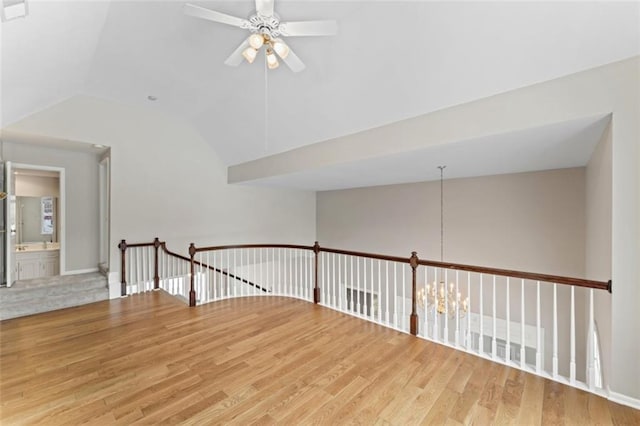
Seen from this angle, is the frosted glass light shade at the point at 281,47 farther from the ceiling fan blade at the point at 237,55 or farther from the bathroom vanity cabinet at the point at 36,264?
the bathroom vanity cabinet at the point at 36,264

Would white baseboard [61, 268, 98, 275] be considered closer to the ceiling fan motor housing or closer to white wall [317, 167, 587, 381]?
the ceiling fan motor housing

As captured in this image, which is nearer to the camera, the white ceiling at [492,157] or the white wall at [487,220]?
the white ceiling at [492,157]

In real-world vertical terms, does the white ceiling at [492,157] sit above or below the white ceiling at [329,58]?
below

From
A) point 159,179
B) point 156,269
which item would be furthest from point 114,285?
point 159,179

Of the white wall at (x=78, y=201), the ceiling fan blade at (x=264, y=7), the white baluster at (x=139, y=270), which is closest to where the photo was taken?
the ceiling fan blade at (x=264, y=7)

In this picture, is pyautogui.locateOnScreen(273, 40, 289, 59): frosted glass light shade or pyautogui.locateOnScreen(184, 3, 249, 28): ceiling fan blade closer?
pyautogui.locateOnScreen(184, 3, 249, 28): ceiling fan blade

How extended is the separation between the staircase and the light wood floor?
0.31 meters

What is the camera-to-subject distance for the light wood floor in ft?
6.60

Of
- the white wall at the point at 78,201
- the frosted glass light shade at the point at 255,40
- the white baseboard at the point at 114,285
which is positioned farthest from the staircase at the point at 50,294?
the frosted glass light shade at the point at 255,40

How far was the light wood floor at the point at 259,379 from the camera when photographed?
2.01 metres

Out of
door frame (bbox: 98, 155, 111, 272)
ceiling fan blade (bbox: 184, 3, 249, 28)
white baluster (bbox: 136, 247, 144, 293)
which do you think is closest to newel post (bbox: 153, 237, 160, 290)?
white baluster (bbox: 136, 247, 144, 293)

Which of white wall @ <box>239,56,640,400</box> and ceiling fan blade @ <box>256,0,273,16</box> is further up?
ceiling fan blade @ <box>256,0,273,16</box>

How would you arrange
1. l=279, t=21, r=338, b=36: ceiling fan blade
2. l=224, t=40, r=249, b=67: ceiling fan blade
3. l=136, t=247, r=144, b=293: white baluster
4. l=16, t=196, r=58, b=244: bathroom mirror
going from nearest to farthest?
l=279, t=21, r=338, b=36: ceiling fan blade, l=224, t=40, r=249, b=67: ceiling fan blade, l=136, t=247, r=144, b=293: white baluster, l=16, t=196, r=58, b=244: bathroom mirror

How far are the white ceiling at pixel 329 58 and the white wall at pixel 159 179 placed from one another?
0.37 m
